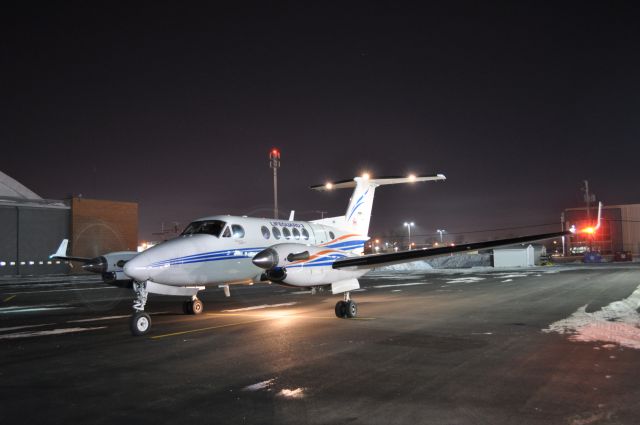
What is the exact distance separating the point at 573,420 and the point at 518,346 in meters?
4.62

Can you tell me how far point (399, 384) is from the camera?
709 centimetres

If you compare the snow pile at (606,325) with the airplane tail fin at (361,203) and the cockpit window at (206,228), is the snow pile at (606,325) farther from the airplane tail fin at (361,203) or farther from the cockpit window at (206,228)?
the cockpit window at (206,228)

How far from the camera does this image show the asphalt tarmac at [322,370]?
5883mm

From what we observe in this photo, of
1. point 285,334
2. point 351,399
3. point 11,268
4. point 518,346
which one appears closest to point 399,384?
point 351,399

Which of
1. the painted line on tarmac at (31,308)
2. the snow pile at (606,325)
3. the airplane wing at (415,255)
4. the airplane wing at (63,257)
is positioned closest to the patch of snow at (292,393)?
the snow pile at (606,325)

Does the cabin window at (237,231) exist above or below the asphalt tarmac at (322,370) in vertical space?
above

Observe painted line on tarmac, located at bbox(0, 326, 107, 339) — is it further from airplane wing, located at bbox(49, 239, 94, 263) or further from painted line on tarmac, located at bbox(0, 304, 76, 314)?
painted line on tarmac, located at bbox(0, 304, 76, 314)

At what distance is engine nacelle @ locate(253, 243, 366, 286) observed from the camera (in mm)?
13320

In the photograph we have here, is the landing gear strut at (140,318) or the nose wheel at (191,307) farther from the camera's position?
the nose wheel at (191,307)

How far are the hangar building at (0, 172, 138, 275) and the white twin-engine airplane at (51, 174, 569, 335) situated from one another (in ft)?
156

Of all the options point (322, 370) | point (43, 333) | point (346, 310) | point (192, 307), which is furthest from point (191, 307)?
point (322, 370)

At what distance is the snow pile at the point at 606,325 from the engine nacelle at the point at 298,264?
604 cm

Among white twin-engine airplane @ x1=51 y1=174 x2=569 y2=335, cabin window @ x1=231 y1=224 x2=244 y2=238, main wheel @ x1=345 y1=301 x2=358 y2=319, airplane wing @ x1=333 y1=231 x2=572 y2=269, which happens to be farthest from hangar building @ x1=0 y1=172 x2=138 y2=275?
airplane wing @ x1=333 y1=231 x2=572 y2=269

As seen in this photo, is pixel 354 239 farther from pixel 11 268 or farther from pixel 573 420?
pixel 11 268
